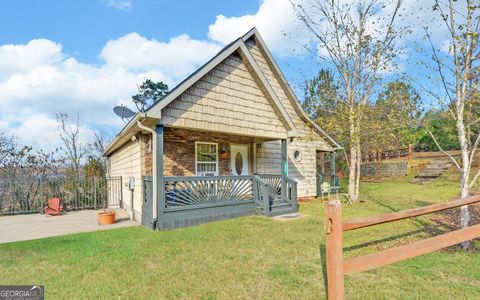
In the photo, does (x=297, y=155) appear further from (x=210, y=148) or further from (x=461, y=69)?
(x=461, y=69)

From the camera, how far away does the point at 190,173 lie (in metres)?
8.73

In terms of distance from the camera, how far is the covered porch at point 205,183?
21.7 ft

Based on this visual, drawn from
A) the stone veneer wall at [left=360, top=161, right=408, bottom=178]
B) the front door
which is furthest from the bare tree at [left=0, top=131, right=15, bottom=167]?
the stone veneer wall at [left=360, top=161, right=408, bottom=178]

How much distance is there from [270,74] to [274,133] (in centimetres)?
461

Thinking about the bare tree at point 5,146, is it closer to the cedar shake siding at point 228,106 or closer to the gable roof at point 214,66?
the gable roof at point 214,66

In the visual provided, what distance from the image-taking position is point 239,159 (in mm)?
10438

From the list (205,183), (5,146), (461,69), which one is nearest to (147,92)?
(5,146)

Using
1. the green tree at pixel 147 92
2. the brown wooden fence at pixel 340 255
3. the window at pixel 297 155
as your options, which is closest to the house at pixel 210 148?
the window at pixel 297 155

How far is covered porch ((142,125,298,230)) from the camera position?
6.63 metres

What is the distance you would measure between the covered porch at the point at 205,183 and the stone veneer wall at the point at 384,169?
46.6 ft

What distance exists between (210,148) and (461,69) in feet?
23.4

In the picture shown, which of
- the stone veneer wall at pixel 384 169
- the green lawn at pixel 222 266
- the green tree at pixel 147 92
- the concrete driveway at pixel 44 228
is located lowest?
the concrete driveway at pixel 44 228

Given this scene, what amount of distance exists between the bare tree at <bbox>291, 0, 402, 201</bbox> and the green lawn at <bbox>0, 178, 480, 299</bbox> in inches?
226

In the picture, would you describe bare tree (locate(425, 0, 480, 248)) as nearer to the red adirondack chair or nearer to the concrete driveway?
the concrete driveway
